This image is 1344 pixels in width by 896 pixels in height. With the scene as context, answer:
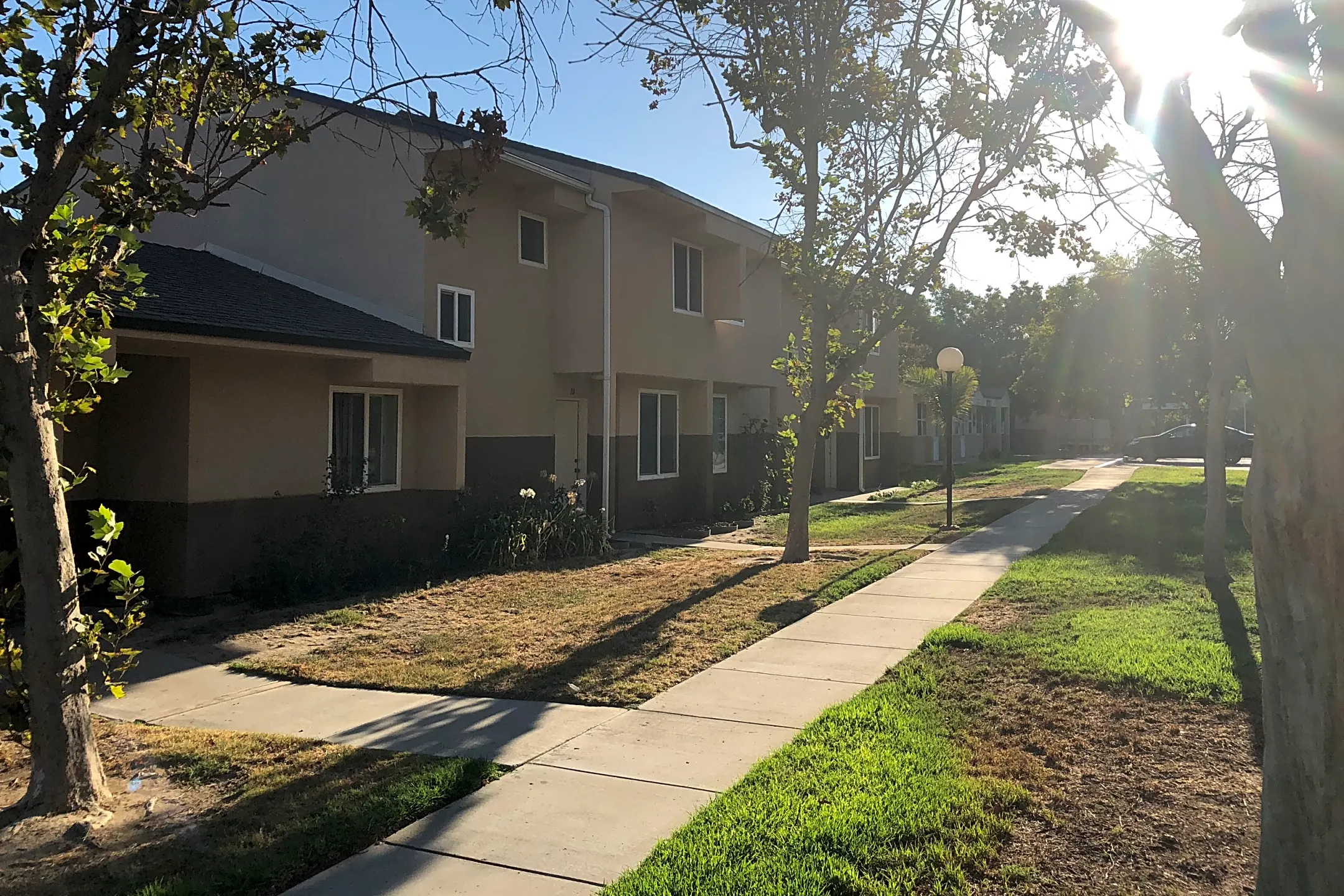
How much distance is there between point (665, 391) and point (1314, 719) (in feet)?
52.5

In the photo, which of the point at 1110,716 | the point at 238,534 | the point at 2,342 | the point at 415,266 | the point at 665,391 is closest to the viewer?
the point at 2,342

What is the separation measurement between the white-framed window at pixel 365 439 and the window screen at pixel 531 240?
3.39 meters

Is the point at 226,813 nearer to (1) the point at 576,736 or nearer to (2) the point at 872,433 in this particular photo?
(1) the point at 576,736

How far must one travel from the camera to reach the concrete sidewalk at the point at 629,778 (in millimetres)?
4234

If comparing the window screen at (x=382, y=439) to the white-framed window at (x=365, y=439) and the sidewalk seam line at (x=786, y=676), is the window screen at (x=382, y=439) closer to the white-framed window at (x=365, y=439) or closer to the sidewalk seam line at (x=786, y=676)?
the white-framed window at (x=365, y=439)

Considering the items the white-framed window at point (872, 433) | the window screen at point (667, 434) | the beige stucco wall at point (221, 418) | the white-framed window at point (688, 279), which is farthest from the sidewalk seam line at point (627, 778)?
the white-framed window at point (872, 433)

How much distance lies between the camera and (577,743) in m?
6.03

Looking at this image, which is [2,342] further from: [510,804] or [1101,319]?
[1101,319]

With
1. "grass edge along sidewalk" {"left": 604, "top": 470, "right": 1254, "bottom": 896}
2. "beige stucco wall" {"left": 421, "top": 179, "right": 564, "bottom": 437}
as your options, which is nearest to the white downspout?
"beige stucco wall" {"left": 421, "top": 179, "right": 564, "bottom": 437}

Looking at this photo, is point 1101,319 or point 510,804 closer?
point 510,804

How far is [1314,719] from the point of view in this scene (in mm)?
3082

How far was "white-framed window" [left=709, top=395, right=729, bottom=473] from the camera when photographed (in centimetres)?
2089

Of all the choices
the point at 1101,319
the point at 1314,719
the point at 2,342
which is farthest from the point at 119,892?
the point at 1101,319

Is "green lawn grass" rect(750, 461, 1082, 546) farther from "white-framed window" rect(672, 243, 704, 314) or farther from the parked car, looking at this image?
the parked car
